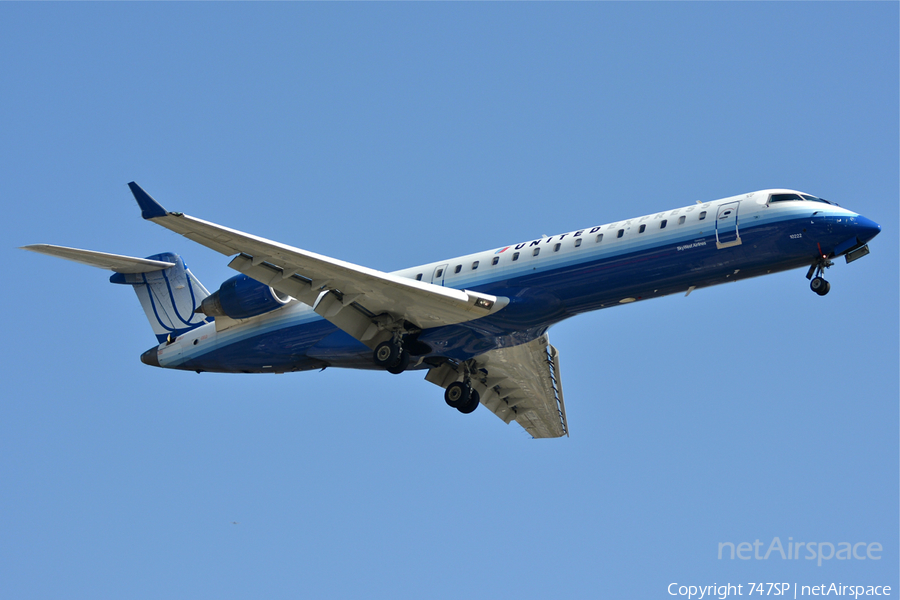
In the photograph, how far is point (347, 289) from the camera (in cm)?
2270

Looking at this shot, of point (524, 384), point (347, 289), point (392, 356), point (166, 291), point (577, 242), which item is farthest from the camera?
point (166, 291)

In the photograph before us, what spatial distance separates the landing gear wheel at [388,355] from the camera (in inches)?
915

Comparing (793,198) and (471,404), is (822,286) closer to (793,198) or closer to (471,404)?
(793,198)

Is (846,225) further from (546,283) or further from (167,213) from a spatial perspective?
A: (167,213)

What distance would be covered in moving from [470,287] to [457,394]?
3.92 metres

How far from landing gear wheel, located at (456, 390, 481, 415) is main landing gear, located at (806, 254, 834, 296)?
9273mm

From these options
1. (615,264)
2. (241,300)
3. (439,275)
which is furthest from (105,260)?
(615,264)

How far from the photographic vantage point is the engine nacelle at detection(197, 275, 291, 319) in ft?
77.0

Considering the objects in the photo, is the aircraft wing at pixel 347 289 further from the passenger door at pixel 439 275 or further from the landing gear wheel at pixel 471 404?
the landing gear wheel at pixel 471 404

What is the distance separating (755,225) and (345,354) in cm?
997

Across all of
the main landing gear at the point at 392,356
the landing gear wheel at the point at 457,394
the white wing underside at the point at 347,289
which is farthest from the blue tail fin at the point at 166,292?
the landing gear wheel at the point at 457,394

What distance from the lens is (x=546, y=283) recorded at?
71.6ft

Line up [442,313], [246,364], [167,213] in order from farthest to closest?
1. [246,364]
2. [442,313]
3. [167,213]

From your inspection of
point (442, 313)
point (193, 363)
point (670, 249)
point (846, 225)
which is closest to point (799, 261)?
point (846, 225)
